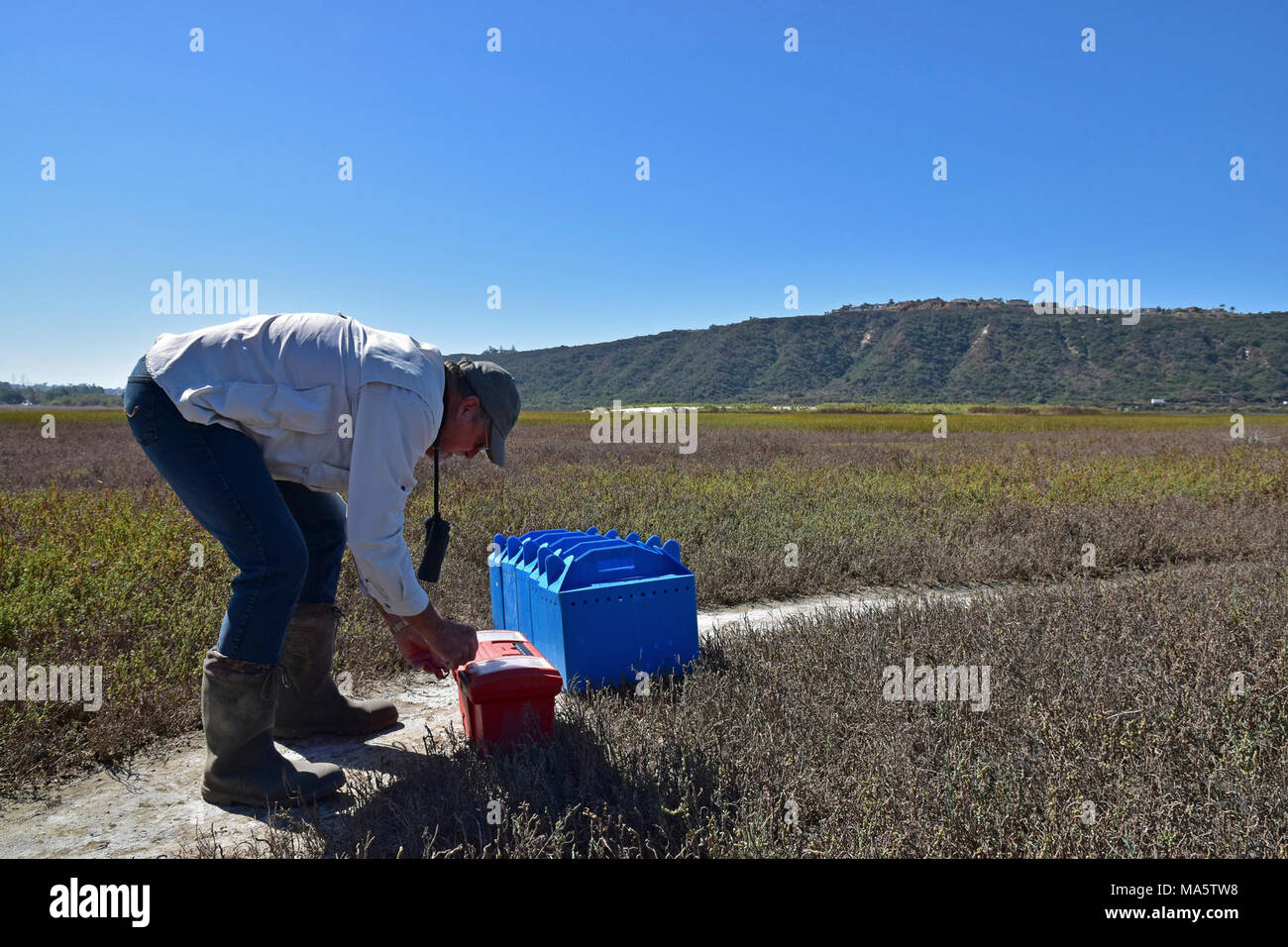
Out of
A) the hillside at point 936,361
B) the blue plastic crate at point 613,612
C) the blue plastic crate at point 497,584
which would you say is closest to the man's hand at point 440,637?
the blue plastic crate at point 613,612

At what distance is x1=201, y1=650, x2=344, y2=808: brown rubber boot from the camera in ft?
8.60

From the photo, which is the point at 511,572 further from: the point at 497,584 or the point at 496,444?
the point at 496,444

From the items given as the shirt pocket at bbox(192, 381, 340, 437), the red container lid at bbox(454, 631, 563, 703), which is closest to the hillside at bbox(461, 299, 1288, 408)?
the red container lid at bbox(454, 631, 563, 703)

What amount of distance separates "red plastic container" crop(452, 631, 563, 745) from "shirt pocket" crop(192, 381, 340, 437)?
105cm

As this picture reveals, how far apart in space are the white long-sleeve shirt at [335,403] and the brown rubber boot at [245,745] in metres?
0.65

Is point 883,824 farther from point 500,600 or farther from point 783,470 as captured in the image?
point 783,470

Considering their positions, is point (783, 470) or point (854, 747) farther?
point (783, 470)

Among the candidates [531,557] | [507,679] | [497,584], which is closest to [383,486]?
[507,679]

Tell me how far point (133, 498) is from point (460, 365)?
7.49m

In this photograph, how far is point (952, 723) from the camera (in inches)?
112

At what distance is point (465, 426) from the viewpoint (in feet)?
8.59

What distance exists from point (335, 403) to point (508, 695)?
1.22 m

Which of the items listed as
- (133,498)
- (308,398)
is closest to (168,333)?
(308,398)

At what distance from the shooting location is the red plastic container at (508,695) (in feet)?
9.21
